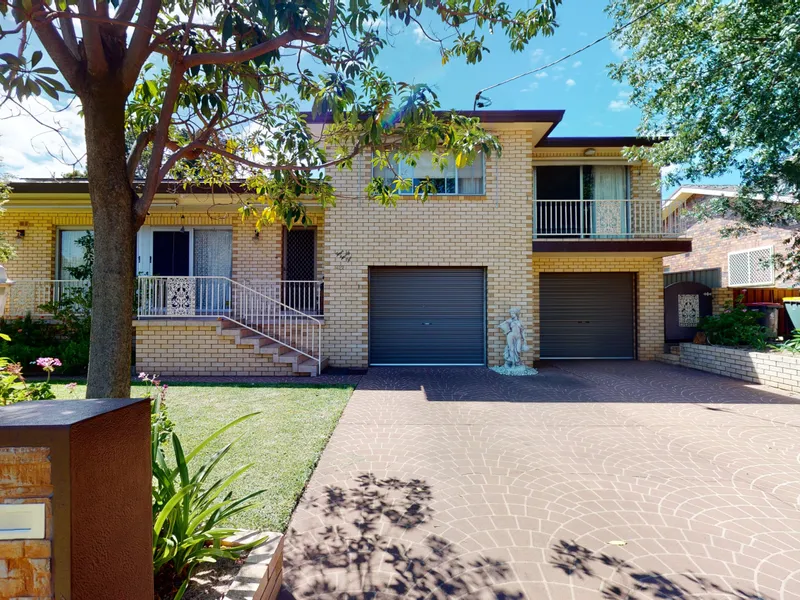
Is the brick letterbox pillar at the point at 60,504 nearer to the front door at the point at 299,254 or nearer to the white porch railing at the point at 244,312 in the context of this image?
the white porch railing at the point at 244,312

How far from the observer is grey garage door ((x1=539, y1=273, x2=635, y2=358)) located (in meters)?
10.7

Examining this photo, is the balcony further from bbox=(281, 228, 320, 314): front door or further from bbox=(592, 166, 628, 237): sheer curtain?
bbox=(281, 228, 320, 314): front door

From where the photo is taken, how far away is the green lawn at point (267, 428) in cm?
313

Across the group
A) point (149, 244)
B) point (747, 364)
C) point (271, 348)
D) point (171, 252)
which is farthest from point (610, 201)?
point (149, 244)

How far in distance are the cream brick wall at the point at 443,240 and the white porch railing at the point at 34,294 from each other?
7.26 m

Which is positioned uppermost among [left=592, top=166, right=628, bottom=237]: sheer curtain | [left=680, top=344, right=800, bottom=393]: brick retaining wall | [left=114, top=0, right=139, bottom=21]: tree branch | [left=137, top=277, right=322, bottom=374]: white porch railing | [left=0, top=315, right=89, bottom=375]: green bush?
[left=592, top=166, right=628, bottom=237]: sheer curtain

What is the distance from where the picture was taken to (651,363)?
9938mm

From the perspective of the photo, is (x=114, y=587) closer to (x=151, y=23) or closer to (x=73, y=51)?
(x=73, y=51)

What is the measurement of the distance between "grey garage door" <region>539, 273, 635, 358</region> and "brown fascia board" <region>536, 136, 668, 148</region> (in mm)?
3569

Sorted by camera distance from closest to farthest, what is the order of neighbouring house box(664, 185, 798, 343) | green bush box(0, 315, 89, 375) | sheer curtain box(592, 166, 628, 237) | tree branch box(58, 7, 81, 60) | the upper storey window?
tree branch box(58, 7, 81, 60), green bush box(0, 315, 89, 375), the upper storey window, sheer curtain box(592, 166, 628, 237), neighbouring house box(664, 185, 798, 343)

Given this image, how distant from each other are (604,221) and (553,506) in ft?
31.2

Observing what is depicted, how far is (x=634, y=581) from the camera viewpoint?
222cm

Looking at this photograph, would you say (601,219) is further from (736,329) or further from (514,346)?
(514,346)

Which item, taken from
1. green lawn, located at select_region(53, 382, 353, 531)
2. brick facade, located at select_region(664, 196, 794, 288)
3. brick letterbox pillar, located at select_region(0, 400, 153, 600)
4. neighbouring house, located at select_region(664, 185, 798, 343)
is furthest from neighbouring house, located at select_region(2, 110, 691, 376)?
brick letterbox pillar, located at select_region(0, 400, 153, 600)
